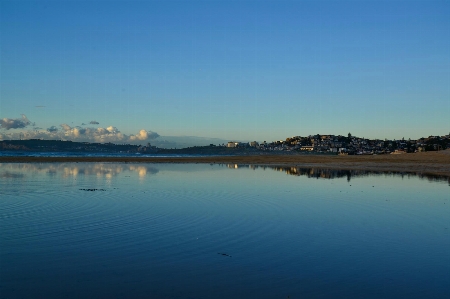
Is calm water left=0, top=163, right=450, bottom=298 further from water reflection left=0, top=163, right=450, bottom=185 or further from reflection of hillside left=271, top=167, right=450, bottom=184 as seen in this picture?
reflection of hillside left=271, top=167, right=450, bottom=184

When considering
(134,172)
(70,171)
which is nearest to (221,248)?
(134,172)

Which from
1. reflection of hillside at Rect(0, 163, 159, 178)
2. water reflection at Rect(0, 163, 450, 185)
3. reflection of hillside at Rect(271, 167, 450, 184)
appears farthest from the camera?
reflection of hillside at Rect(0, 163, 159, 178)

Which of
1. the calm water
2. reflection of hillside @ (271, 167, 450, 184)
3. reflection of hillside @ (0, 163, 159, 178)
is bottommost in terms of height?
the calm water

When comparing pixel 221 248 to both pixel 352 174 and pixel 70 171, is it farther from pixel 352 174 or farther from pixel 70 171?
pixel 70 171

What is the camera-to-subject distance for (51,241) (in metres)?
10.4

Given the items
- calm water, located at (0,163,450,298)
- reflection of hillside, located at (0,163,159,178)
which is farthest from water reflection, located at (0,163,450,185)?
calm water, located at (0,163,450,298)

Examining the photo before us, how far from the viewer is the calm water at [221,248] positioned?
24.4ft

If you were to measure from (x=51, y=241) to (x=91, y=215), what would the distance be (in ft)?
12.5

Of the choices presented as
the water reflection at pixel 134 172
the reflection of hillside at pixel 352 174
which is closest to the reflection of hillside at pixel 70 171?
the water reflection at pixel 134 172

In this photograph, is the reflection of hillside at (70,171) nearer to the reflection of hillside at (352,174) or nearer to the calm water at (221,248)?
the reflection of hillside at (352,174)

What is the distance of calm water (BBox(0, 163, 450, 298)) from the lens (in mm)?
7441

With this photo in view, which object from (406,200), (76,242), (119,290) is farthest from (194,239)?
(406,200)

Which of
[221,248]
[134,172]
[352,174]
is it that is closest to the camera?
[221,248]

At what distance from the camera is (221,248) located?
10086 mm
